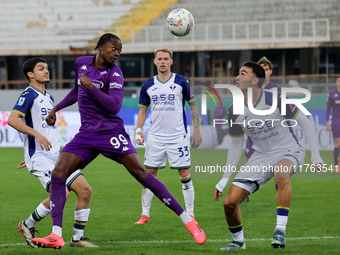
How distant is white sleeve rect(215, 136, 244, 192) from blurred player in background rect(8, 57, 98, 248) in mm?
1318

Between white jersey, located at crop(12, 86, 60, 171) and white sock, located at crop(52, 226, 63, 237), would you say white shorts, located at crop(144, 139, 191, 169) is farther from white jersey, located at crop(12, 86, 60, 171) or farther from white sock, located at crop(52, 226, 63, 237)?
white sock, located at crop(52, 226, 63, 237)

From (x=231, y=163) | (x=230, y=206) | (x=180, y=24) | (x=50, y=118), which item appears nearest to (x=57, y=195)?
(x=50, y=118)

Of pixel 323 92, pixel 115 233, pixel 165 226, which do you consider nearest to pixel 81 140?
pixel 115 233

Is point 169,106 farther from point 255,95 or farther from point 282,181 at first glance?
point 282,181

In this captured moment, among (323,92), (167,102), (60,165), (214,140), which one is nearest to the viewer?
(60,165)

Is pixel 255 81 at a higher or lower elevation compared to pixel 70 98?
higher

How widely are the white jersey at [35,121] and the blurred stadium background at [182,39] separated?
1686 cm

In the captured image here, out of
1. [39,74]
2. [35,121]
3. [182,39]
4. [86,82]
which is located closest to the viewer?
[86,82]

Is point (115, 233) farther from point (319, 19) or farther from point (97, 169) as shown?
point (319, 19)

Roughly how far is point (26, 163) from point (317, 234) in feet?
10.4

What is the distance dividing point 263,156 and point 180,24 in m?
5.22

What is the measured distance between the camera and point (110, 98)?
5188mm

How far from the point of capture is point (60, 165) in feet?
17.5

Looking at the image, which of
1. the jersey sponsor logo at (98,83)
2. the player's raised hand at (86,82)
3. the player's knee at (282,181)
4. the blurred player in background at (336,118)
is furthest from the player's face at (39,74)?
the blurred player in background at (336,118)
